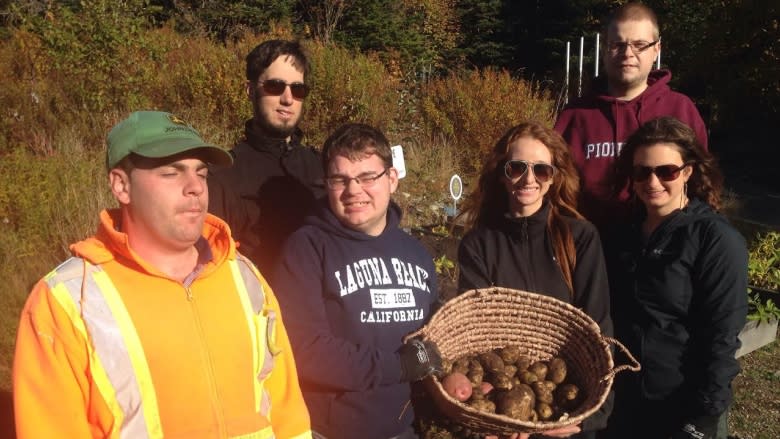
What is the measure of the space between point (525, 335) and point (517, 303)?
22cm

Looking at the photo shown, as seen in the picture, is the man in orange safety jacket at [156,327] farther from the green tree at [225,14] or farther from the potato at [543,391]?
the green tree at [225,14]

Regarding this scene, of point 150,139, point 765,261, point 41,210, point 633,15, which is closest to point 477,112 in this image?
point 765,261

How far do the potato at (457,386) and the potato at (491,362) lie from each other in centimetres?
18

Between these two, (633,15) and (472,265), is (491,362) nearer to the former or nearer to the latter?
(472,265)

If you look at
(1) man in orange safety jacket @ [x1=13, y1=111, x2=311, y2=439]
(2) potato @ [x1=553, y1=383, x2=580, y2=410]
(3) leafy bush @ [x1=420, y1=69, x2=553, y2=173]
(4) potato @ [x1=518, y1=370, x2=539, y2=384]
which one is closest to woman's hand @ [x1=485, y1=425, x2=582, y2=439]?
(2) potato @ [x1=553, y1=383, x2=580, y2=410]

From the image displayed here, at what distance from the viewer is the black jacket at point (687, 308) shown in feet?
9.06

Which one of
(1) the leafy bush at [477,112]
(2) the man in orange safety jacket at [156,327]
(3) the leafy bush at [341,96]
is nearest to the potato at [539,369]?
(2) the man in orange safety jacket at [156,327]

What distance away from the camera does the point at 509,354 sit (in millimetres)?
2947

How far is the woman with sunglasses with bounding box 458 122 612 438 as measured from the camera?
2982 millimetres

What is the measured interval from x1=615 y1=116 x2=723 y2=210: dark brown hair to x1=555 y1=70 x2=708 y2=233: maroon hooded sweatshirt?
44 cm

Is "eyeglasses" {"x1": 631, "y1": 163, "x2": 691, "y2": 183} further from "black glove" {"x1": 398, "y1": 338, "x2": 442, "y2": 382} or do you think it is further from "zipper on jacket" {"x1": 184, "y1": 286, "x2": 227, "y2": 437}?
"zipper on jacket" {"x1": 184, "y1": 286, "x2": 227, "y2": 437}

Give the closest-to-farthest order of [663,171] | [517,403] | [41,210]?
[517,403]
[663,171]
[41,210]

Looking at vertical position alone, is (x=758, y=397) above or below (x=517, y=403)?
below

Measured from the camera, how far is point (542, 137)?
10.4ft
